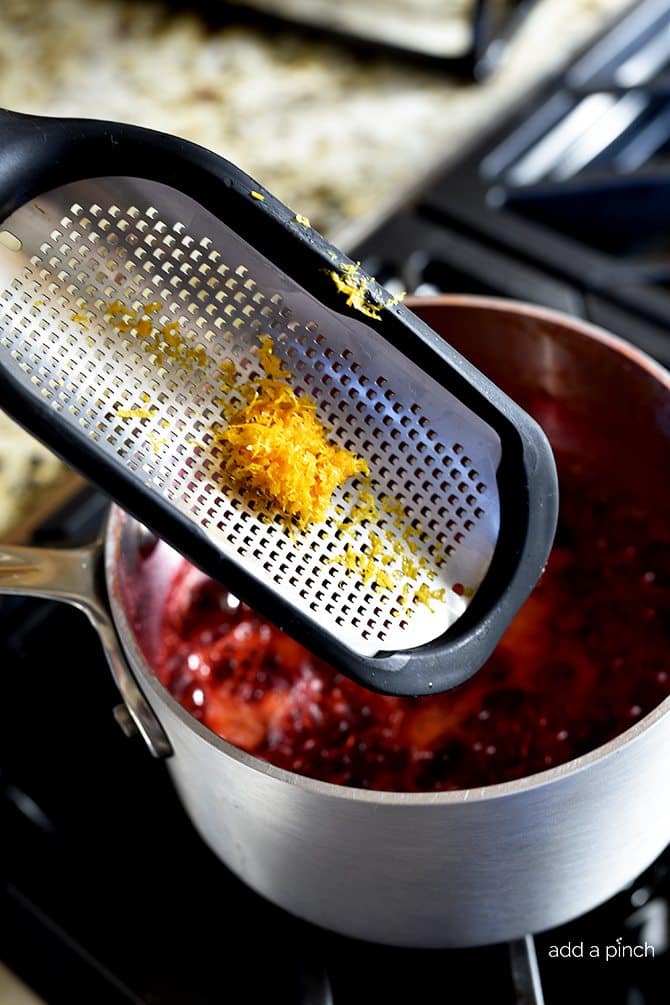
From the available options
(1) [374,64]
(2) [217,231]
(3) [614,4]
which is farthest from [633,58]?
(2) [217,231]

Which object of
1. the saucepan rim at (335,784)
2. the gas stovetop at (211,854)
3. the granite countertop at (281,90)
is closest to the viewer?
the saucepan rim at (335,784)

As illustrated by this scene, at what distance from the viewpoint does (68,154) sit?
336 millimetres

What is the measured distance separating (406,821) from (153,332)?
0.17 metres

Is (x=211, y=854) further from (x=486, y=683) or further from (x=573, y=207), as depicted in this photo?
(x=573, y=207)

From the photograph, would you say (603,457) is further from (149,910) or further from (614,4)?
(614,4)

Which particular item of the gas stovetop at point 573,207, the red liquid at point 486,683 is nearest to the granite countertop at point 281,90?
the gas stovetop at point 573,207

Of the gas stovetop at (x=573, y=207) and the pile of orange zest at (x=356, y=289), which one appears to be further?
the gas stovetop at (x=573, y=207)

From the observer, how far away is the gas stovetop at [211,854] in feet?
1.47

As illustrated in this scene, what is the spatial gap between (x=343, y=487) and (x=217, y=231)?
0.09 meters

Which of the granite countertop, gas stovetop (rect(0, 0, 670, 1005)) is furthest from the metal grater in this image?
the granite countertop

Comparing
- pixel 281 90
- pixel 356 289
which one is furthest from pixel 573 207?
pixel 356 289

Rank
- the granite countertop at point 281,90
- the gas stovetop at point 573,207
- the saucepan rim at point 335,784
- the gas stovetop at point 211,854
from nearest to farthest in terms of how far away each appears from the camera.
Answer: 1. the saucepan rim at point 335,784
2. the gas stovetop at point 211,854
3. the gas stovetop at point 573,207
4. the granite countertop at point 281,90

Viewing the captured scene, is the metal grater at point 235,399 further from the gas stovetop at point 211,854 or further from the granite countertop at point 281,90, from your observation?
the granite countertop at point 281,90

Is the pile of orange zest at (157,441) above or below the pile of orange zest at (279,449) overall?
below
